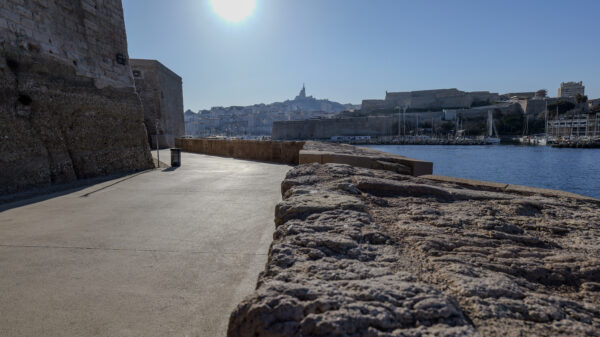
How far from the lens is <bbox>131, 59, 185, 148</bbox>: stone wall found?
17594 millimetres

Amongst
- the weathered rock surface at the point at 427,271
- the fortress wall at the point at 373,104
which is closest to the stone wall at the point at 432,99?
the fortress wall at the point at 373,104

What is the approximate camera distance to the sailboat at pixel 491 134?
58.1m

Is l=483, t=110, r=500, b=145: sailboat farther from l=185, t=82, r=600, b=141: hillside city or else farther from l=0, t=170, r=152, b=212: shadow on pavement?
l=0, t=170, r=152, b=212: shadow on pavement

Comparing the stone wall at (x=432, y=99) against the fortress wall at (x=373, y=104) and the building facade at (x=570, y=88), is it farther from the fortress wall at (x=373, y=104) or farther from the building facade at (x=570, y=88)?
the building facade at (x=570, y=88)

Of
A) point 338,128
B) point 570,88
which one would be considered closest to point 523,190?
point 338,128

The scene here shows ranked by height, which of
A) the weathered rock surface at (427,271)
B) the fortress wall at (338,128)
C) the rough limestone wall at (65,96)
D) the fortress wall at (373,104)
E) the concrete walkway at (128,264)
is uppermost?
the fortress wall at (373,104)

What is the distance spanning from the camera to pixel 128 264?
6.33 ft

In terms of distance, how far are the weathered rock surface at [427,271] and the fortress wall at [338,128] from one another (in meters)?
69.1

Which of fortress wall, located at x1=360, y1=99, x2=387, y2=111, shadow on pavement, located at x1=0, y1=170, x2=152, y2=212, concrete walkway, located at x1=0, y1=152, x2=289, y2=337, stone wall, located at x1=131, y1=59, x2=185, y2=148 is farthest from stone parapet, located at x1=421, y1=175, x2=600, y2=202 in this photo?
fortress wall, located at x1=360, y1=99, x2=387, y2=111

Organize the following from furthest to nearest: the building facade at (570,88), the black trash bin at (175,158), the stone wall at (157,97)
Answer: the building facade at (570,88) → the stone wall at (157,97) → the black trash bin at (175,158)

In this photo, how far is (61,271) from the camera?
1.82 metres

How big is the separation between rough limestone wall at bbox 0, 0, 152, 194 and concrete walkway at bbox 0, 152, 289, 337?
74.9 inches

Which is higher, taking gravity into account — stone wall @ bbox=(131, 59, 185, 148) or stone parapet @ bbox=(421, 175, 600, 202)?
stone wall @ bbox=(131, 59, 185, 148)

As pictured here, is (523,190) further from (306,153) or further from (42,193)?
(42,193)
